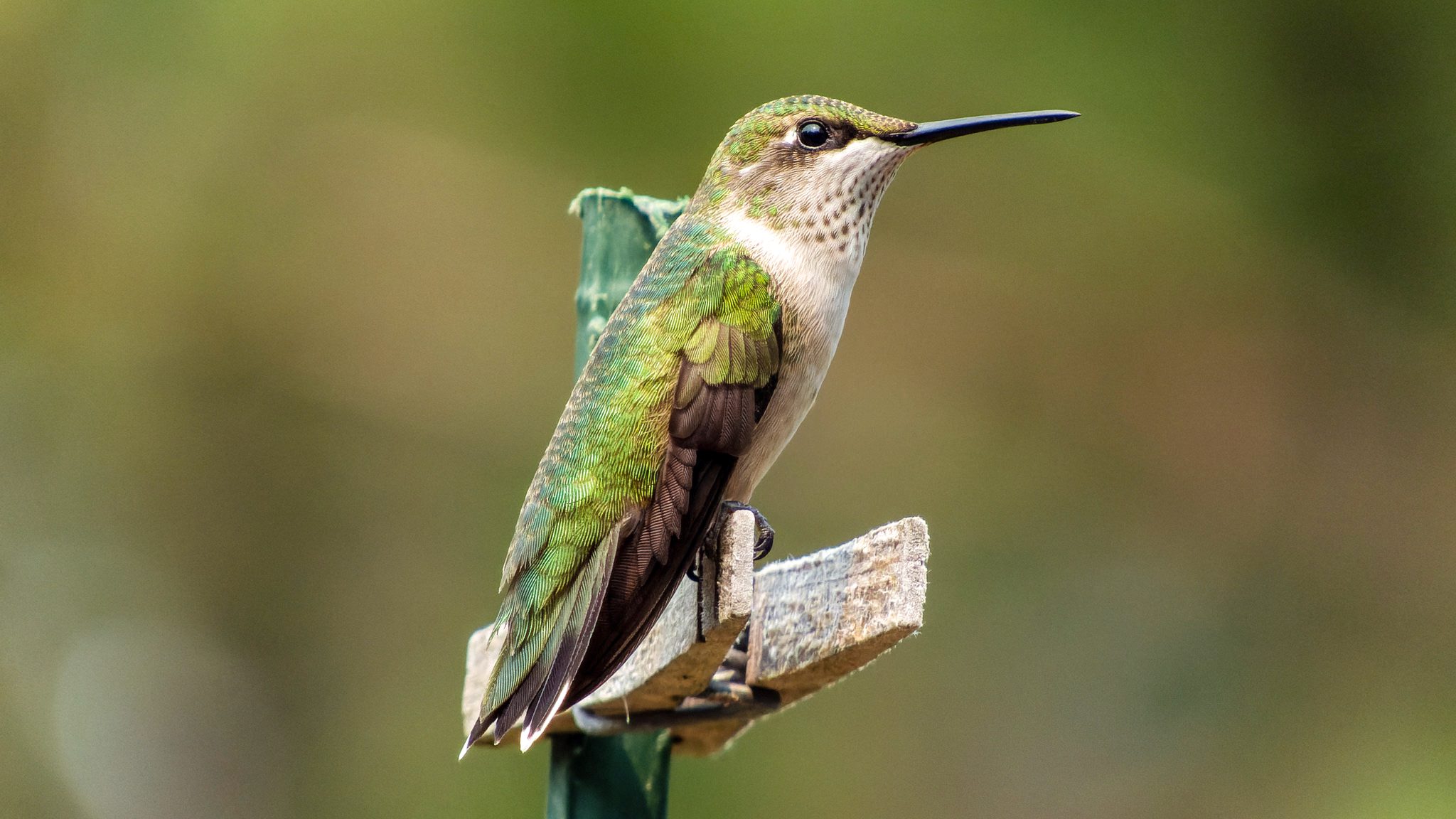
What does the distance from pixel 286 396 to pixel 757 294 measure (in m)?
5.44

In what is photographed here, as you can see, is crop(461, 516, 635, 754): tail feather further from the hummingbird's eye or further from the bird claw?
the hummingbird's eye

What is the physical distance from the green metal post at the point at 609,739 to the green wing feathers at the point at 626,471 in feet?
1.71

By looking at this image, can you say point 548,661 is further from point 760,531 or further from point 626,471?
point 760,531

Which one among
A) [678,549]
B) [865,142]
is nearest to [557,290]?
[865,142]

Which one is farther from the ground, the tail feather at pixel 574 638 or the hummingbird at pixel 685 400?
the hummingbird at pixel 685 400

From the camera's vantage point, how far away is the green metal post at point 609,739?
307 centimetres

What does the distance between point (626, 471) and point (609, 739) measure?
2.75 feet

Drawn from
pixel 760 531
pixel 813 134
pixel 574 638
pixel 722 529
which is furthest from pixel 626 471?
pixel 813 134

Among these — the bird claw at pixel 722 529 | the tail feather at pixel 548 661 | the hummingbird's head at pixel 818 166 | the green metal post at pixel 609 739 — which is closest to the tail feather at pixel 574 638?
the tail feather at pixel 548 661

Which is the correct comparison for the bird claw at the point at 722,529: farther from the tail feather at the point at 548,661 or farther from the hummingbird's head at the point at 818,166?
the hummingbird's head at the point at 818,166

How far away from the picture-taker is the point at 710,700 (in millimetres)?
2768

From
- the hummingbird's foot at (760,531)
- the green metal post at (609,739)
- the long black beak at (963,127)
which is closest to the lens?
the hummingbird's foot at (760,531)

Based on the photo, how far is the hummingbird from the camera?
242 centimetres

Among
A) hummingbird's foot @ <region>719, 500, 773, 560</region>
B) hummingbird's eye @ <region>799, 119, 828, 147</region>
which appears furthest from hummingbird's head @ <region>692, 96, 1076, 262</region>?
hummingbird's foot @ <region>719, 500, 773, 560</region>
